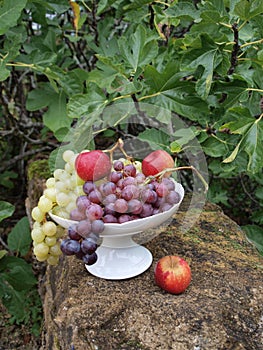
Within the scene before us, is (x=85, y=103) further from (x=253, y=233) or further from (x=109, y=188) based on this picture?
(x=253, y=233)

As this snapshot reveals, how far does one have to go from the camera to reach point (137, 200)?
1198 millimetres

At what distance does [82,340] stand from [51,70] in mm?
1124

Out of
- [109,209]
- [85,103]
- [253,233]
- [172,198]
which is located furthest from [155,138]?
[253,233]

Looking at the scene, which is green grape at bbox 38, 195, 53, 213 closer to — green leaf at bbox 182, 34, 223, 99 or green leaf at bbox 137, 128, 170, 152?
green leaf at bbox 137, 128, 170, 152

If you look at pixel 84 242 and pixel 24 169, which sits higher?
pixel 84 242

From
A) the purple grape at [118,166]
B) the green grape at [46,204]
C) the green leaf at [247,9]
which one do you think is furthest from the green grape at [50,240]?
the green leaf at [247,9]

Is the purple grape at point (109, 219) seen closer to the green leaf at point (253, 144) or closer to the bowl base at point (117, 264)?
the bowl base at point (117, 264)

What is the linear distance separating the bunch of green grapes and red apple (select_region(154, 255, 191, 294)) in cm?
32

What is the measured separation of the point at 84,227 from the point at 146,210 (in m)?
0.17

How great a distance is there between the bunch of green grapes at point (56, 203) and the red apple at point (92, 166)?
3 centimetres

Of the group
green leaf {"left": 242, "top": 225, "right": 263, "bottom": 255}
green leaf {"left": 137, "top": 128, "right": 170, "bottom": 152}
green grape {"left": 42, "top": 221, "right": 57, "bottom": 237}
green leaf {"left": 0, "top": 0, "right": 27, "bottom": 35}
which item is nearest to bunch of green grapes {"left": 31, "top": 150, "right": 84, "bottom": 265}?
green grape {"left": 42, "top": 221, "right": 57, "bottom": 237}

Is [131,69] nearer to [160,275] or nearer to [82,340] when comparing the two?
[160,275]

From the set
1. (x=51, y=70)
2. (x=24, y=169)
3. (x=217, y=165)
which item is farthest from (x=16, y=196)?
(x=217, y=165)

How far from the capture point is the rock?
1.21 metres
